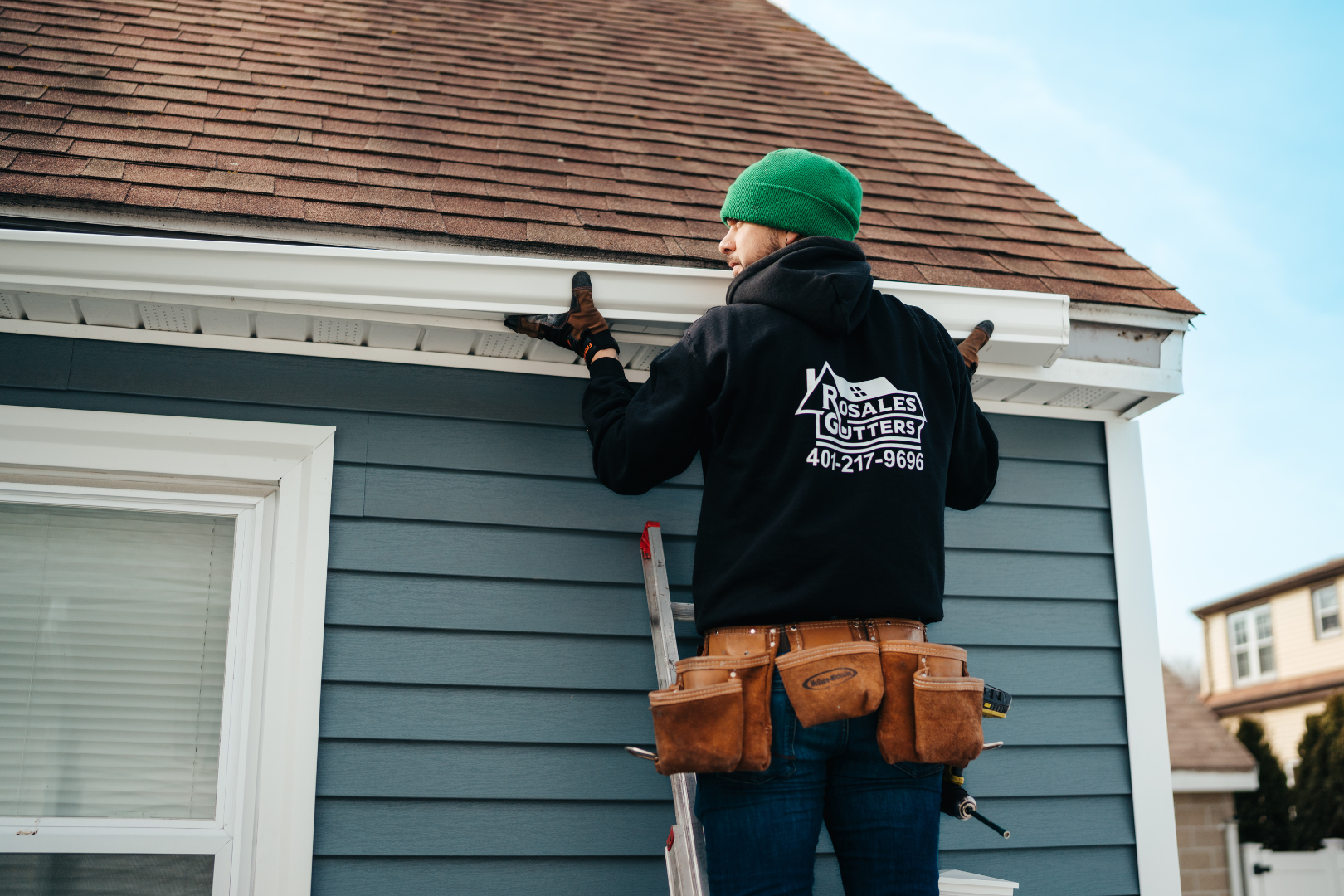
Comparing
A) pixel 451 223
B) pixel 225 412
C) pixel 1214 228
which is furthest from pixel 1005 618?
pixel 1214 228

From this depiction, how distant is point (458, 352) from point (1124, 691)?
7.10 feet

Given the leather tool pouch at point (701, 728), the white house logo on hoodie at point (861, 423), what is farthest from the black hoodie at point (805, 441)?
the leather tool pouch at point (701, 728)

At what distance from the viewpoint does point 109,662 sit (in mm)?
2531

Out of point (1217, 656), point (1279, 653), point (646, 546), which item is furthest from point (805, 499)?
point (1217, 656)

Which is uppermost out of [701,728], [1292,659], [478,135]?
[478,135]

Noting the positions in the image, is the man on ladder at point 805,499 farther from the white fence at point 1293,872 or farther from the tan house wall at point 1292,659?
the tan house wall at point 1292,659

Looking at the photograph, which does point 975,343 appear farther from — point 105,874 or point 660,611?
point 105,874

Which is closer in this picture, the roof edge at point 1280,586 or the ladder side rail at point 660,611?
the ladder side rail at point 660,611

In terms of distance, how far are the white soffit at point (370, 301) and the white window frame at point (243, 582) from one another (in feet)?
0.80

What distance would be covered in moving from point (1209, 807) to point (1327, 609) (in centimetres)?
911

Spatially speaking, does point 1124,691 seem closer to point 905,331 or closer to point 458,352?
point 905,331

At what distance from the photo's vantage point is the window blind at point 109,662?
2.46 metres

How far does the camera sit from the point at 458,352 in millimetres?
2826

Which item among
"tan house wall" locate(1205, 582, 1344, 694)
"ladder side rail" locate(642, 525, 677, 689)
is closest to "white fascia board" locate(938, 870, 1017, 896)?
"ladder side rail" locate(642, 525, 677, 689)
